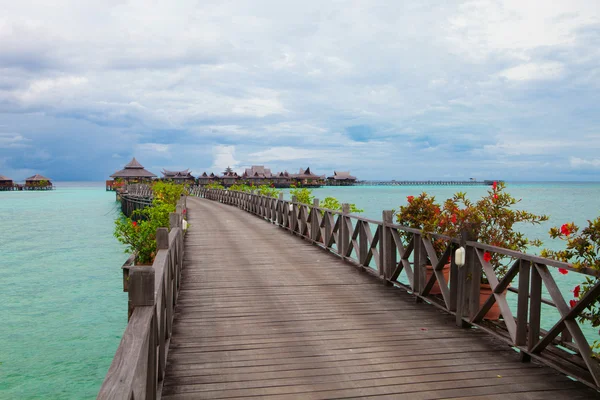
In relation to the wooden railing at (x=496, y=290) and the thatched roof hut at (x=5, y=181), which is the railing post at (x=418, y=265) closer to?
the wooden railing at (x=496, y=290)

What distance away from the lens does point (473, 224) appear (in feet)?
17.3

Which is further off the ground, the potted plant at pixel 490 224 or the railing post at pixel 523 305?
the potted plant at pixel 490 224

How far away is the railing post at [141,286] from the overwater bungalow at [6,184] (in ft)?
404

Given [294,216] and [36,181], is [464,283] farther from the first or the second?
[36,181]

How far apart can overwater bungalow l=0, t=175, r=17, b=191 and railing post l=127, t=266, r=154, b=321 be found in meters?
123

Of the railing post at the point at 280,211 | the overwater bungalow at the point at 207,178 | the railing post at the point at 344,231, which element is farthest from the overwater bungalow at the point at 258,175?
the railing post at the point at 344,231

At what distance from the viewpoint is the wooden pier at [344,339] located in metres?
3.66

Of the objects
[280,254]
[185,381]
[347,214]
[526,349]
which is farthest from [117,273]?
[526,349]

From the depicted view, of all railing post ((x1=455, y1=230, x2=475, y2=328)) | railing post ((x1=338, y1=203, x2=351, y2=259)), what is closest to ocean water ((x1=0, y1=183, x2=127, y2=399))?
railing post ((x1=338, y1=203, x2=351, y2=259))

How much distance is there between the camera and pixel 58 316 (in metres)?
12.4

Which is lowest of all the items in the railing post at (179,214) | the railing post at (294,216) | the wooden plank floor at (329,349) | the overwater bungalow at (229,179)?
the wooden plank floor at (329,349)

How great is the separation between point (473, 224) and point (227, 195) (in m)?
29.2

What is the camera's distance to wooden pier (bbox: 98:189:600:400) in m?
3.66

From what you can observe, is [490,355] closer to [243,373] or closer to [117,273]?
[243,373]
